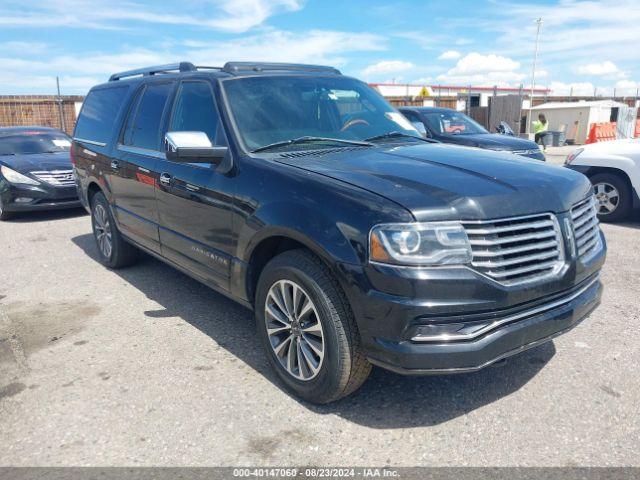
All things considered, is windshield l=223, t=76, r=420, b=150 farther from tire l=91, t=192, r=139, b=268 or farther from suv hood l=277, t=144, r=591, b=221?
tire l=91, t=192, r=139, b=268

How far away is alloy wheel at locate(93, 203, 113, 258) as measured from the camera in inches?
224

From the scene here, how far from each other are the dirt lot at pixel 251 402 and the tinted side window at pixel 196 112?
1.53m

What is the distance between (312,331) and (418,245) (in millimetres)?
813

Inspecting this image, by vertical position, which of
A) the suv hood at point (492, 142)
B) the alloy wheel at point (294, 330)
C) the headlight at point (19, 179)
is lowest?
the alloy wheel at point (294, 330)

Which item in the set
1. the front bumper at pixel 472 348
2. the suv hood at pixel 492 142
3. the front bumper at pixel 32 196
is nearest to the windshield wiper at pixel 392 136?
A: the front bumper at pixel 472 348

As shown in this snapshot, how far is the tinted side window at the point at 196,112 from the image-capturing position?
3.73 meters

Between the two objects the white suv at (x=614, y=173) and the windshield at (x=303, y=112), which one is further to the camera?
the white suv at (x=614, y=173)

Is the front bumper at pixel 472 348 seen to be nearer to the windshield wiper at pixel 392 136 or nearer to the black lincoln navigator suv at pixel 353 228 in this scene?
the black lincoln navigator suv at pixel 353 228

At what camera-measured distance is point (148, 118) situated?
4.64 meters

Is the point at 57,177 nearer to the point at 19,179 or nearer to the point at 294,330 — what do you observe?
the point at 19,179

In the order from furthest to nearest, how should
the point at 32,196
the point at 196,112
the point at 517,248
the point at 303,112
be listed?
the point at 32,196 < the point at 196,112 < the point at 303,112 < the point at 517,248

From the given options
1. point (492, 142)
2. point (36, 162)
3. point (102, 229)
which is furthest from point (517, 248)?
point (36, 162)

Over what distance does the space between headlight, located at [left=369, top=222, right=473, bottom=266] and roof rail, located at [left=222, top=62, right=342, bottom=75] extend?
7.17ft

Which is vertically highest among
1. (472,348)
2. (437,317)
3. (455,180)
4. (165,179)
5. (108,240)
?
(455,180)
